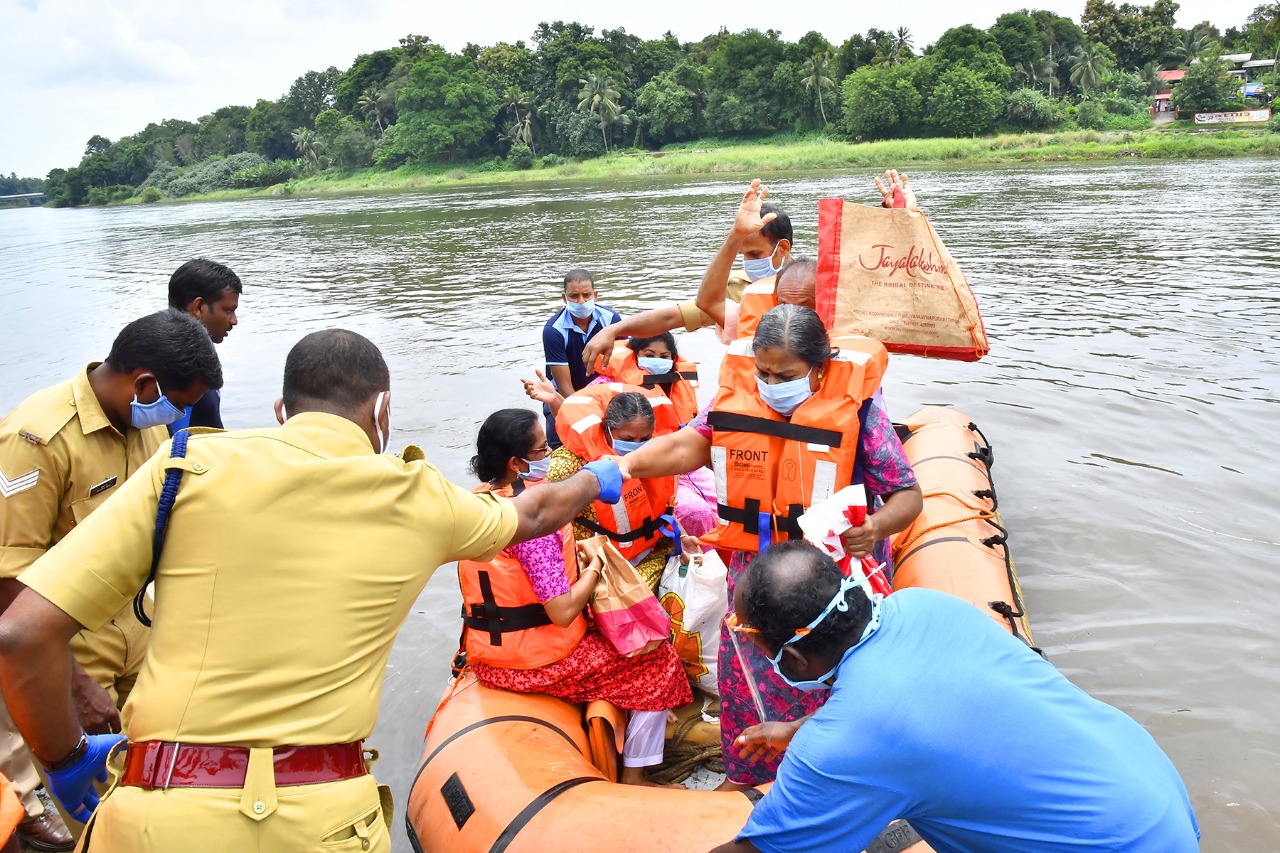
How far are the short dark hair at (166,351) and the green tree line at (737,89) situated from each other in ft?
166

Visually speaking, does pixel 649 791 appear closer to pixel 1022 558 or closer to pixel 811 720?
pixel 811 720

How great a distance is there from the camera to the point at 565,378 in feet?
21.4

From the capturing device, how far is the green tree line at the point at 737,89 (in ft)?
158

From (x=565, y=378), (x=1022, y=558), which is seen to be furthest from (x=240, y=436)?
(x=1022, y=558)

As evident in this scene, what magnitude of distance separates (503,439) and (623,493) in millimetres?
867

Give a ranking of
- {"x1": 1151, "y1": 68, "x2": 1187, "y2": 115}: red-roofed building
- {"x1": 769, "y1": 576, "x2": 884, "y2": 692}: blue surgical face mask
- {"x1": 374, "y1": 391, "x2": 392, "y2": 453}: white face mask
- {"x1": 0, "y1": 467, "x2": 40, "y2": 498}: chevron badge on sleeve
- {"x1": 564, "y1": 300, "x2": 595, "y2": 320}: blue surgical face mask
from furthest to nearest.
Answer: {"x1": 1151, "y1": 68, "x2": 1187, "y2": 115}: red-roofed building, {"x1": 564, "y1": 300, "x2": 595, "y2": 320}: blue surgical face mask, {"x1": 0, "y1": 467, "x2": 40, "y2": 498}: chevron badge on sleeve, {"x1": 374, "y1": 391, "x2": 392, "y2": 453}: white face mask, {"x1": 769, "y1": 576, "x2": 884, "y2": 692}: blue surgical face mask

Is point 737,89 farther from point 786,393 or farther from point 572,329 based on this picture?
point 786,393

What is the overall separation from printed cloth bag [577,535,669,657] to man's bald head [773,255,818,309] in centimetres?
151

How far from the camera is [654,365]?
17.4 feet

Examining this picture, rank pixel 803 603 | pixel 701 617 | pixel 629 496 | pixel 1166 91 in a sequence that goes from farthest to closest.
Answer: pixel 1166 91 → pixel 629 496 → pixel 701 617 → pixel 803 603

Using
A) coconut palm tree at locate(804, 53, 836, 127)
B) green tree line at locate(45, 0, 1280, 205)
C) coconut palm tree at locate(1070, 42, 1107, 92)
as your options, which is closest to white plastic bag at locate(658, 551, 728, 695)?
green tree line at locate(45, 0, 1280, 205)

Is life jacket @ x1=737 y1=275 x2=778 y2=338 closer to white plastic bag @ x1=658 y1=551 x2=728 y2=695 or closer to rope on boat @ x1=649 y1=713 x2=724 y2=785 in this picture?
white plastic bag @ x1=658 y1=551 x2=728 y2=695

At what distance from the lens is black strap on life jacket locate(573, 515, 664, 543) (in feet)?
13.5

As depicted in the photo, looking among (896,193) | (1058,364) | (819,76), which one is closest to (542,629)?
(896,193)
